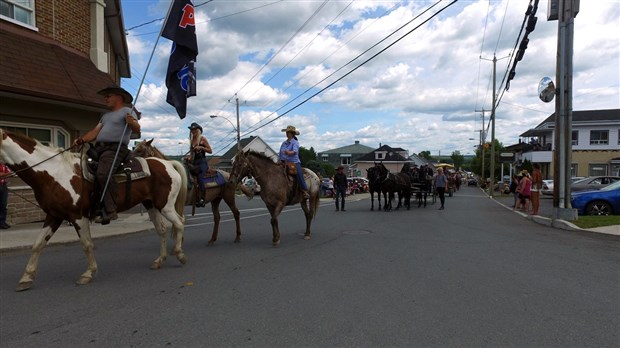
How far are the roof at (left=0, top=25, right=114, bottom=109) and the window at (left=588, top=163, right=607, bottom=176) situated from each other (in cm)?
4825

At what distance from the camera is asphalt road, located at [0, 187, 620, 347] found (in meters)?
3.89

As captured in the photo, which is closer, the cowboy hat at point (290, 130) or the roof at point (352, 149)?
the cowboy hat at point (290, 130)

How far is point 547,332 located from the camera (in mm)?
3963

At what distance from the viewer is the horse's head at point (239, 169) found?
8.69 meters

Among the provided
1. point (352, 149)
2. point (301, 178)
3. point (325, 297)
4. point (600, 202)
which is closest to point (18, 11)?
point (301, 178)

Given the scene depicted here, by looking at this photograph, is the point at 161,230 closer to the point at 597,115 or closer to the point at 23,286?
the point at 23,286

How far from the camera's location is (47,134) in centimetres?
1217

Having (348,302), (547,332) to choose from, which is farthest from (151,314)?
(547,332)

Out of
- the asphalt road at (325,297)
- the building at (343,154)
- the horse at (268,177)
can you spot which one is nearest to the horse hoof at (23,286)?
the asphalt road at (325,297)

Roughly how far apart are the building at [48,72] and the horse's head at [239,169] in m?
5.69

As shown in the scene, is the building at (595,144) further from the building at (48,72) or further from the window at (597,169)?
the building at (48,72)

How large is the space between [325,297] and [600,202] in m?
13.6

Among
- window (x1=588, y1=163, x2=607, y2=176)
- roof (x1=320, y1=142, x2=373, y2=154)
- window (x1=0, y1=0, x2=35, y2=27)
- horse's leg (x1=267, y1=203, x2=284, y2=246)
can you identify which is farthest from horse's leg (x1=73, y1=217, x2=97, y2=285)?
roof (x1=320, y1=142, x2=373, y2=154)

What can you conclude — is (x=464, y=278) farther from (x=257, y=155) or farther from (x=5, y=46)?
(x=5, y=46)
